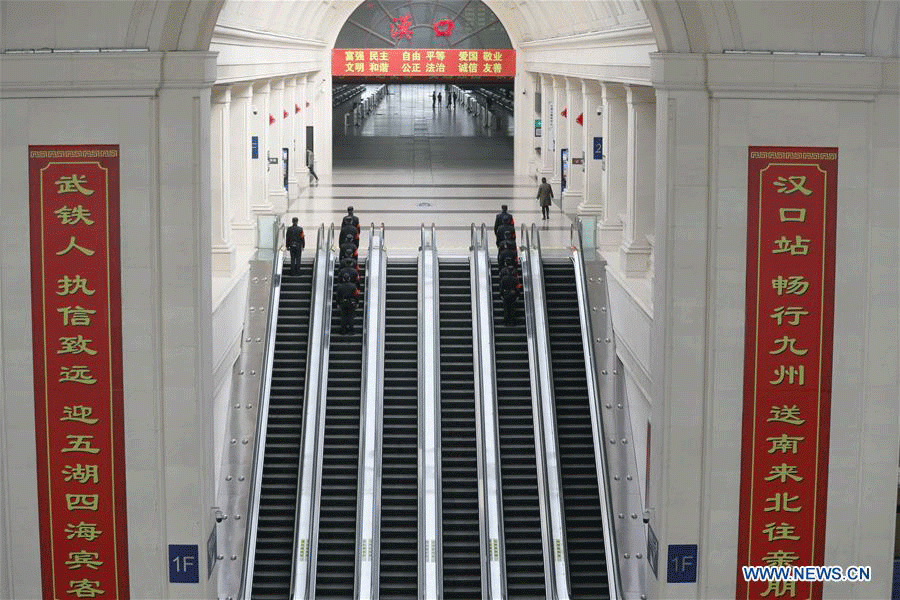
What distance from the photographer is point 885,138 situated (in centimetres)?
1349

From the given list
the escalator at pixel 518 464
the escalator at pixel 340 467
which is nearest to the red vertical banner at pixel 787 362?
the escalator at pixel 518 464

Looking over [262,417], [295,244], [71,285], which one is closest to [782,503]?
[71,285]

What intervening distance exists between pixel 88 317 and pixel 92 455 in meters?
1.48

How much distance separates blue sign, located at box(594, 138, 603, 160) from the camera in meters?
28.2

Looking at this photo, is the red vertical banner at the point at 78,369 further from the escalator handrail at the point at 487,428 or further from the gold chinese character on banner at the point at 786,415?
the gold chinese character on banner at the point at 786,415

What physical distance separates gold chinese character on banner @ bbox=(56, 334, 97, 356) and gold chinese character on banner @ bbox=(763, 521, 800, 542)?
7580 millimetres

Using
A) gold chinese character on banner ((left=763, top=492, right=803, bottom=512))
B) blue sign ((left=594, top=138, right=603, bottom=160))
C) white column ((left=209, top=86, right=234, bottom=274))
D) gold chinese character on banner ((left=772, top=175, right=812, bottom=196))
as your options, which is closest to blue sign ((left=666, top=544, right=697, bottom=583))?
gold chinese character on banner ((left=763, top=492, right=803, bottom=512))

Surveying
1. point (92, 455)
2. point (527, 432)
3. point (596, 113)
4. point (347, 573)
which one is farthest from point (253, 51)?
point (92, 455)

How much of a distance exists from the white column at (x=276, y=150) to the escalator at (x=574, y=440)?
37.4 ft

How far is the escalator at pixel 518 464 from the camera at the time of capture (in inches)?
704

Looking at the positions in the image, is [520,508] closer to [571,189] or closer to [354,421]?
[354,421]

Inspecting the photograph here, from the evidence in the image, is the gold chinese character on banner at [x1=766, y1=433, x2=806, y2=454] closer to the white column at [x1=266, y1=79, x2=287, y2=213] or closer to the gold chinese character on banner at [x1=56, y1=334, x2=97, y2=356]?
the gold chinese character on banner at [x1=56, y1=334, x2=97, y2=356]

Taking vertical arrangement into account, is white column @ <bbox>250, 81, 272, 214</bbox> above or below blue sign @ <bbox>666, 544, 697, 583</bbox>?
above

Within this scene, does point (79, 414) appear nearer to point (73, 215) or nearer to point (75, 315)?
point (75, 315)
